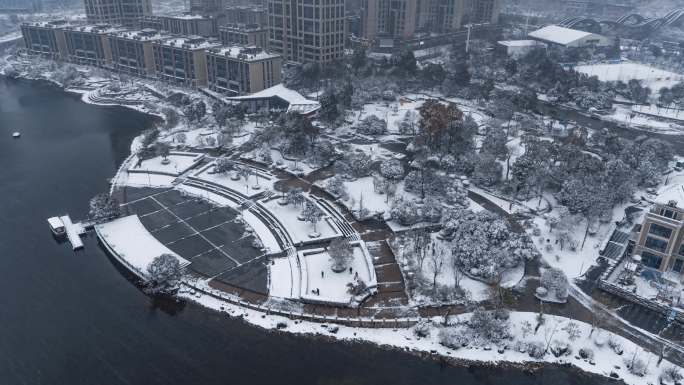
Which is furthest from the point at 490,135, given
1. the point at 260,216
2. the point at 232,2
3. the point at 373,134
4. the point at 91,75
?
the point at 232,2

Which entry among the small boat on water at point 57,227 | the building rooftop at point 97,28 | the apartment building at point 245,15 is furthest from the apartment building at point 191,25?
the small boat on water at point 57,227

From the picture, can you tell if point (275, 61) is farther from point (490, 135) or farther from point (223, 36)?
point (490, 135)

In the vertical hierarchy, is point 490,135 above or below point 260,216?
above

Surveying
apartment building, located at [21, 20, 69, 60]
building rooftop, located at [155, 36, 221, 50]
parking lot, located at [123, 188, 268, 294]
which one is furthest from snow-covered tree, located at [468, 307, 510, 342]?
apartment building, located at [21, 20, 69, 60]

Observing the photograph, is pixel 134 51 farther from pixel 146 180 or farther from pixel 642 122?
pixel 642 122

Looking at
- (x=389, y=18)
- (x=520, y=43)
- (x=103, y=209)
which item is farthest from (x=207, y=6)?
(x=103, y=209)
